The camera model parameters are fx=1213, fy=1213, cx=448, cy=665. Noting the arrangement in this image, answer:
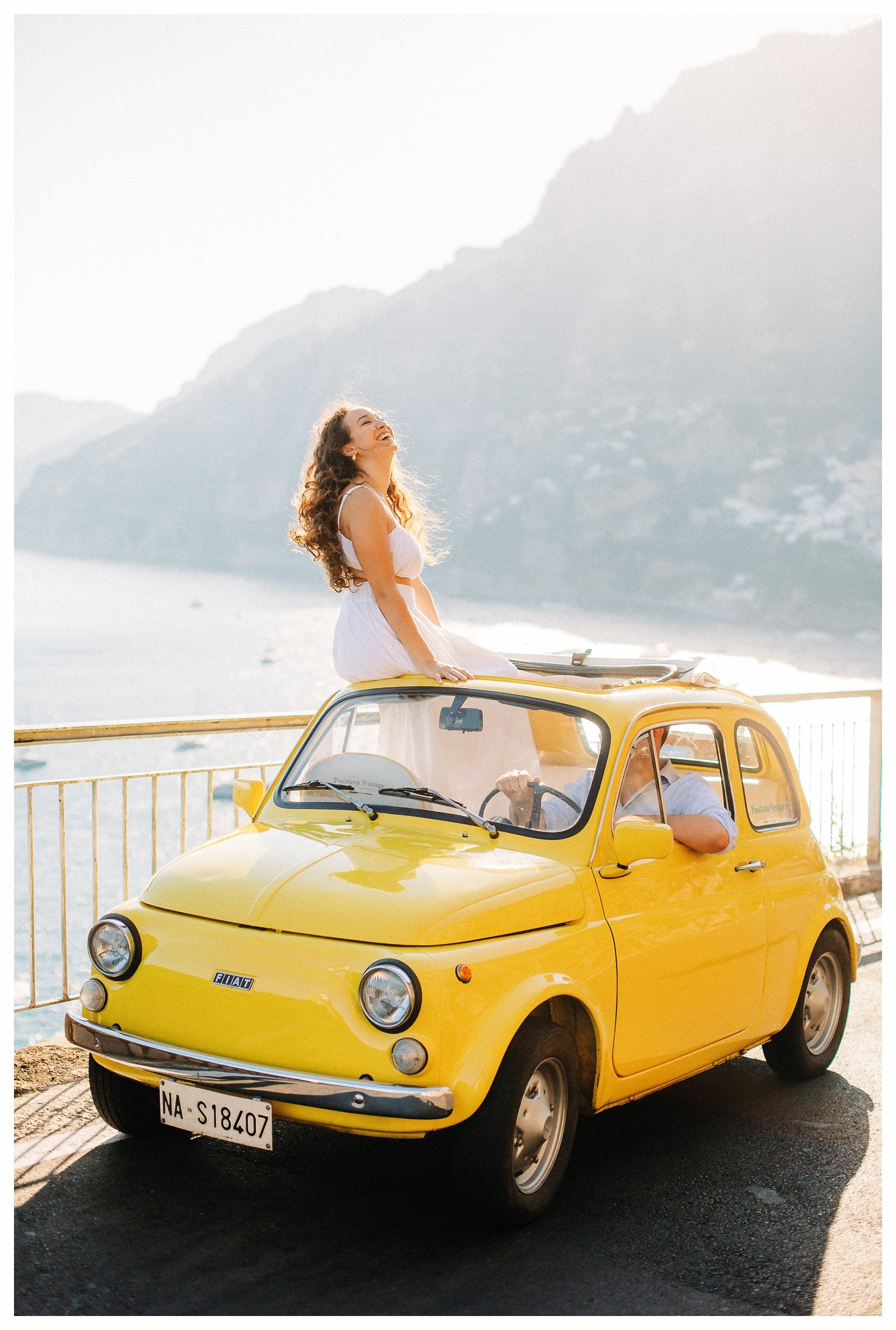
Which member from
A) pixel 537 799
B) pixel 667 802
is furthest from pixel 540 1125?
pixel 667 802

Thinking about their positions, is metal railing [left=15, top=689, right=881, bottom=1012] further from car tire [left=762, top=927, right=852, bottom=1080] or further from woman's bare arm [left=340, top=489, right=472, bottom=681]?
car tire [left=762, top=927, right=852, bottom=1080]

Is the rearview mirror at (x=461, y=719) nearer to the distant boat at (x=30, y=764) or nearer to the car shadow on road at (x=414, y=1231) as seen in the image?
the car shadow on road at (x=414, y=1231)

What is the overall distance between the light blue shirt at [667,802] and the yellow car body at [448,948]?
0.31 feet

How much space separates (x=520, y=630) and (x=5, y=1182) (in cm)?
12244

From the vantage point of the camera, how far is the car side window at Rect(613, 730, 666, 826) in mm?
4660

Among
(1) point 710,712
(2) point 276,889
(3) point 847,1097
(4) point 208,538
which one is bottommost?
(3) point 847,1097

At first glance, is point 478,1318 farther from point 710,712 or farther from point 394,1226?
point 710,712

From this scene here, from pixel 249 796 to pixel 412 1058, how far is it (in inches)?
70.1

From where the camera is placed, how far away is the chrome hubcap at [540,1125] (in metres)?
3.91

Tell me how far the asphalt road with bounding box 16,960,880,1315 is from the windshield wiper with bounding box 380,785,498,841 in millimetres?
1114

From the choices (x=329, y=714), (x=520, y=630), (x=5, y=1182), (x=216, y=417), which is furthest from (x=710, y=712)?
(x=216, y=417)

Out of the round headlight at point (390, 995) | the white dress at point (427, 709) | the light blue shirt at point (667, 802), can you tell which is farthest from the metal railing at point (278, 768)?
the round headlight at point (390, 995)

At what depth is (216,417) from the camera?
17838 cm

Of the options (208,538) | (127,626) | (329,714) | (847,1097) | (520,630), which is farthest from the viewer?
(208,538)
